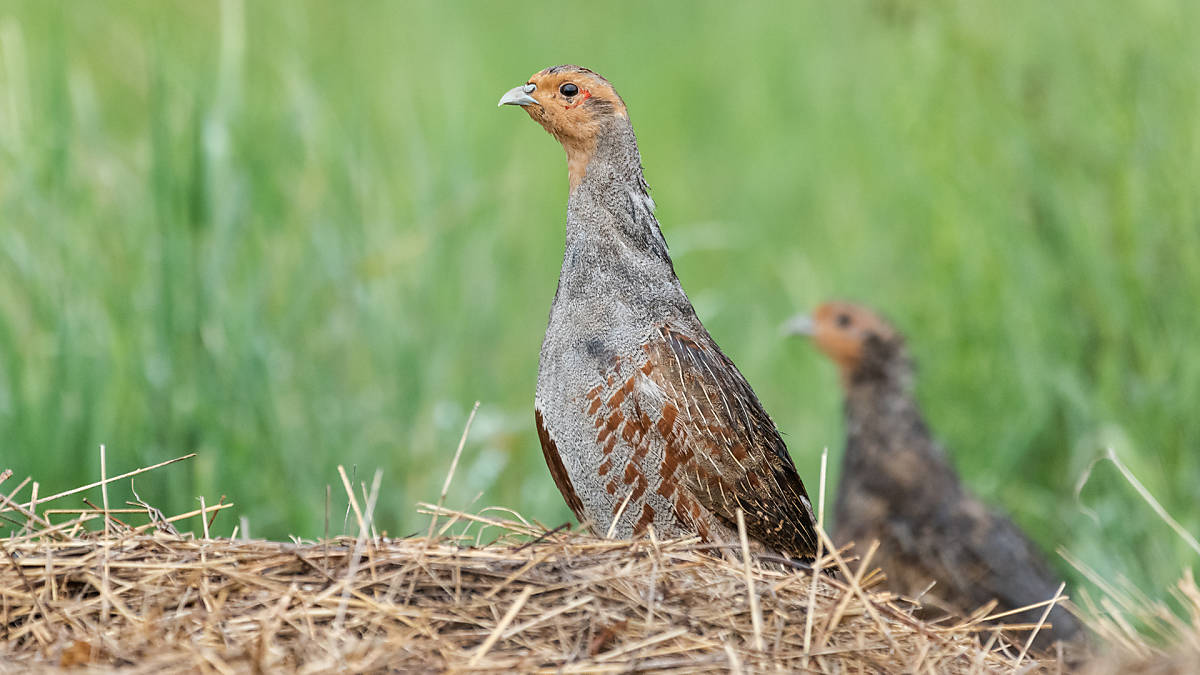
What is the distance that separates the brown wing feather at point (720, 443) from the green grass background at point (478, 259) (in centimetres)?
144

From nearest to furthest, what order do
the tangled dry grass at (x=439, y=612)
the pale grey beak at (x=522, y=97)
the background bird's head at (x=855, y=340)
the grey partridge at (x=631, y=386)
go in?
the tangled dry grass at (x=439, y=612)
the grey partridge at (x=631, y=386)
the pale grey beak at (x=522, y=97)
the background bird's head at (x=855, y=340)

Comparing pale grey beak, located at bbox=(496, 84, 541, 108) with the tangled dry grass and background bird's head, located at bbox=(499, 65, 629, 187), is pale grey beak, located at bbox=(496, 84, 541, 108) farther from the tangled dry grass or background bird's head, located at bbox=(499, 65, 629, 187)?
the tangled dry grass

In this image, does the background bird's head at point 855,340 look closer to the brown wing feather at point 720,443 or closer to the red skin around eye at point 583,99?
the brown wing feather at point 720,443

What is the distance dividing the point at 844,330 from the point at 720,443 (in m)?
3.17

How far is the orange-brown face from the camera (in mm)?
6109

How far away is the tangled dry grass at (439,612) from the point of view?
2.07m

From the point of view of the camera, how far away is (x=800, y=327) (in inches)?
245

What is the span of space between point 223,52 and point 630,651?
3868mm

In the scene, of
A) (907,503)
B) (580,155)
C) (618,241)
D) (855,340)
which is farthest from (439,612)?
(855,340)

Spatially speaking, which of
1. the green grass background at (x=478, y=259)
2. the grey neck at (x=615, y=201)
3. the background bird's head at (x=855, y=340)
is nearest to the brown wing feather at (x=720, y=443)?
the grey neck at (x=615, y=201)

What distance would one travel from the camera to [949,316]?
648 centimetres

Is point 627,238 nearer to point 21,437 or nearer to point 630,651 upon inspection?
point 630,651

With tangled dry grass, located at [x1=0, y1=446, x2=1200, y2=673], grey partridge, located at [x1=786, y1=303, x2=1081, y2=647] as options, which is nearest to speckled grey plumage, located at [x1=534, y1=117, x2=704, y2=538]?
tangled dry grass, located at [x1=0, y1=446, x2=1200, y2=673]

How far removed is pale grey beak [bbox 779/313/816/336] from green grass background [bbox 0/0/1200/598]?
39cm
